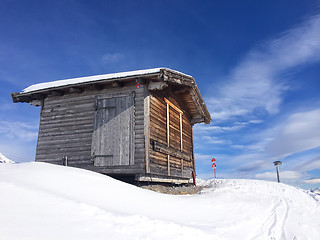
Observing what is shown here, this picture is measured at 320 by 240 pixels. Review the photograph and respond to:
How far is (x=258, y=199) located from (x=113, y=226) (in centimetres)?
530

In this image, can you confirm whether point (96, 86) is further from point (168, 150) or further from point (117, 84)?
point (168, 150)

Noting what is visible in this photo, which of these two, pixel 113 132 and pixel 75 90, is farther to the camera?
pixel 75 90

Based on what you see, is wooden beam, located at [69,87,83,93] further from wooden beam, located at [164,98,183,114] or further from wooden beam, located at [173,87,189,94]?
wooden beam, located at [173,87,189,94]

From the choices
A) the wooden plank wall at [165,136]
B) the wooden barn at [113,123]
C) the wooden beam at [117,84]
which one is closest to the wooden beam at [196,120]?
the wooden plank wall at [165,136]

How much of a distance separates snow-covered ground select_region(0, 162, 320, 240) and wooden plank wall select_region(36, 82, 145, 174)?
14.3 ft

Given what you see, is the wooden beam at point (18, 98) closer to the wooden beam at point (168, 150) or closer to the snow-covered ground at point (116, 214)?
the wooden beam at point (168, 150)

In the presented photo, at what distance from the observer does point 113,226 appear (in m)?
3.05

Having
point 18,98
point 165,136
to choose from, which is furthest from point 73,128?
point 165,136

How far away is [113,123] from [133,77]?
2068 millimetres

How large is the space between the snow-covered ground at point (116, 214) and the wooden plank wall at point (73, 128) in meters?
4.37

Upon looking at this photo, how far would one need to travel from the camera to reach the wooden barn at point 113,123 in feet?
30.5

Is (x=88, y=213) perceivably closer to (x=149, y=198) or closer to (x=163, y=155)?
(x=149, y=198)

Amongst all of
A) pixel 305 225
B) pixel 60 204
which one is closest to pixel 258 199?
pixel 305 225

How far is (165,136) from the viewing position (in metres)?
10.8
